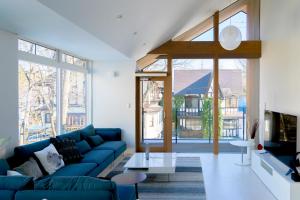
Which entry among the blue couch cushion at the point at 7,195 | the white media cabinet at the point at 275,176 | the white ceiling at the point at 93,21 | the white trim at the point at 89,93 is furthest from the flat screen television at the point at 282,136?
the white trim at the point at 89,93

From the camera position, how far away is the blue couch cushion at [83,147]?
5.53 m

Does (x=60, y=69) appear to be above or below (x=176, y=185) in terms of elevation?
above

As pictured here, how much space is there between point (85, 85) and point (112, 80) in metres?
0.71

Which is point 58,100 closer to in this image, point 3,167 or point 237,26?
point 3,167

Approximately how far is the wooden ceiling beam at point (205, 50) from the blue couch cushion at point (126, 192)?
439 centimetres

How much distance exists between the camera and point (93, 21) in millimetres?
3533

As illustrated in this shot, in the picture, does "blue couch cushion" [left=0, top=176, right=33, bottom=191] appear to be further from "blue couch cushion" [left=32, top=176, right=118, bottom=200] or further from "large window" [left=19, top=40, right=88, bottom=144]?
"large window" [left=19, top=40, right=88, bottom=144]

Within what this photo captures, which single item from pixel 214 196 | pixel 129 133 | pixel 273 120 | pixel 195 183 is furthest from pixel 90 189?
pixel 129 133

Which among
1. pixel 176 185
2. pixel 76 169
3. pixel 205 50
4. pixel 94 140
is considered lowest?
pixel 176 185

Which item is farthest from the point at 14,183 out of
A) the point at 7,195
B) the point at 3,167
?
the point at 3,167

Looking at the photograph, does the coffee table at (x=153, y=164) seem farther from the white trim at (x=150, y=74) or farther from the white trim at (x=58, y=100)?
the white trim at (x=150, y=74)

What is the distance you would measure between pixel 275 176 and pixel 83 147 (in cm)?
338

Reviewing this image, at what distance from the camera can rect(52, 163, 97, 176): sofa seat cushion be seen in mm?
4098

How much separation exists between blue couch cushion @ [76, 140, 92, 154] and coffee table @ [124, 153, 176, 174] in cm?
93
